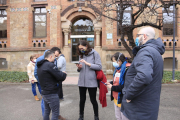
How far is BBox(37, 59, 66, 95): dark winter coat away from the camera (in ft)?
8.65

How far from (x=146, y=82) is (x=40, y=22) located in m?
12.7

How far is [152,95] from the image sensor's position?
5.80 feet

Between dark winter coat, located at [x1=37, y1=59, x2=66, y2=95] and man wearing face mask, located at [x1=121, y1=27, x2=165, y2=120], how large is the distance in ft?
4.65

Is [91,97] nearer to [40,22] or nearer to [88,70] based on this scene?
[88,70]

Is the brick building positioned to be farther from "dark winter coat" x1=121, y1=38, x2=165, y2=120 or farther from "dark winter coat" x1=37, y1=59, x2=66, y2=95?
"dark winter coat" x1=121, y1=38, x2=165, y2=120

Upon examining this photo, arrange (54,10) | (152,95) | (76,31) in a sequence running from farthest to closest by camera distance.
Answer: (76,31) → (54,10) → (152,95)

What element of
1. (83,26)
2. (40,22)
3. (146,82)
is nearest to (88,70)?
(146,82)

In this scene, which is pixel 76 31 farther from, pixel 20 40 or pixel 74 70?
pixel 20 40

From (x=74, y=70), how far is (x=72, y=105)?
6.26 m

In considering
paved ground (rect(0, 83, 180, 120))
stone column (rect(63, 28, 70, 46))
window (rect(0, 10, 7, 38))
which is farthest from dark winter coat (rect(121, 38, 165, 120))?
window (rect(0, 10, 7, 38))

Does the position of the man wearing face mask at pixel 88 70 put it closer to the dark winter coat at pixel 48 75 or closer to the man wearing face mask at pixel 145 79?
the dark winter coat at pixel 48 75

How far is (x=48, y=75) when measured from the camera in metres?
2.67

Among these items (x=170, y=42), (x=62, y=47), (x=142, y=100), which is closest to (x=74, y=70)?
(x=62, y=47)

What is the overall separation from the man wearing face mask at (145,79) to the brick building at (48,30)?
31.3ft
